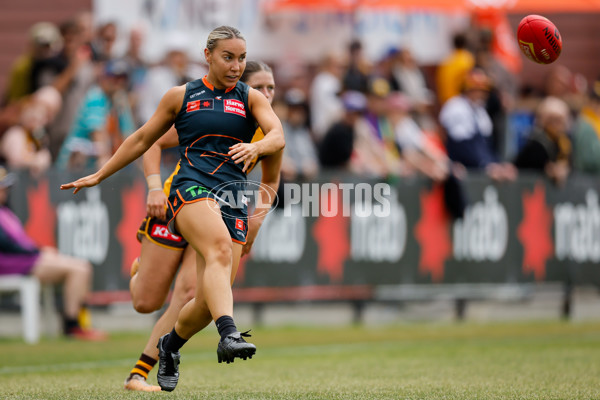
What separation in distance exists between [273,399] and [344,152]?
324 inches

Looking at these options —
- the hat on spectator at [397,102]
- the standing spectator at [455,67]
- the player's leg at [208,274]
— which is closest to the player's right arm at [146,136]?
the player's leg at [208,274]

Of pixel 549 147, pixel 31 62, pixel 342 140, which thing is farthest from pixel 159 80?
pixel 549 147

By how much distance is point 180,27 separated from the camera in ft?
52.4

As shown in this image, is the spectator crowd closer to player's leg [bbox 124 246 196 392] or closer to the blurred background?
the blurred background

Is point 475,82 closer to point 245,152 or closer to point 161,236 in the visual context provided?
point 161,236

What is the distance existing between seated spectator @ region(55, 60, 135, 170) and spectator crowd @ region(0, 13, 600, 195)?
0.05 feet

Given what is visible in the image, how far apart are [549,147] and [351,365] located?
7879 mm

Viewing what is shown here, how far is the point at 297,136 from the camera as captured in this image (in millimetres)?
14953

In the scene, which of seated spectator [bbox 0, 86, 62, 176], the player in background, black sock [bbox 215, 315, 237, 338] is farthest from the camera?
seated spectator [bbox 0, 86, 62, 176]

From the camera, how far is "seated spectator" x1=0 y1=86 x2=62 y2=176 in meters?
13.2

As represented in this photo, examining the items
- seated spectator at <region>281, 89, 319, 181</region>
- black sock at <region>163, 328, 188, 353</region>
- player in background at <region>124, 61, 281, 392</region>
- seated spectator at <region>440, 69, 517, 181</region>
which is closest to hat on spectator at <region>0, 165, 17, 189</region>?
seated spectator at <region>281, 89, 319, 181</region>

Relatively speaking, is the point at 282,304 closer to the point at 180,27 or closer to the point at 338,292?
the point at 338,292

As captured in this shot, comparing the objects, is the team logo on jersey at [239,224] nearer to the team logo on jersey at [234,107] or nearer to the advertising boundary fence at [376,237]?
the team logo on jersey at [234,107]

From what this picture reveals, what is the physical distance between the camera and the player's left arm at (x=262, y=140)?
685 cm
